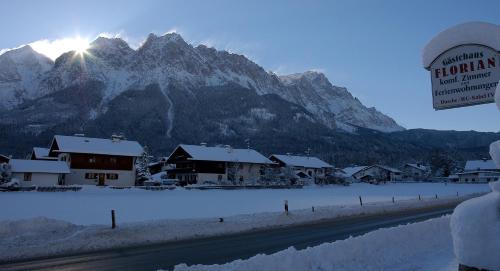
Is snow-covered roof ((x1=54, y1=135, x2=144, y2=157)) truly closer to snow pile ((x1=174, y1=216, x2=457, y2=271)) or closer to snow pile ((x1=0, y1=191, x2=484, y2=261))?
snow pile ((x1=0, y1=191, x2=484, y2=261))

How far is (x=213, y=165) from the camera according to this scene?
94312 mm

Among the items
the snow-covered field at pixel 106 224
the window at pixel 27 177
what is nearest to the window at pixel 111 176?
the window at pixel 27 177

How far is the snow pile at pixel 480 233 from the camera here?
237 inches

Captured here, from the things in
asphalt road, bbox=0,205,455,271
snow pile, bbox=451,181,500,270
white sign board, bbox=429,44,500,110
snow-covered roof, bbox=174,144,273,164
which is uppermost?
snow-covered roof, bbox=174,144,273,164

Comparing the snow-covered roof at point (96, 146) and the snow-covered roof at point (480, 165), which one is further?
the snow-covered roof at point (480, 165)

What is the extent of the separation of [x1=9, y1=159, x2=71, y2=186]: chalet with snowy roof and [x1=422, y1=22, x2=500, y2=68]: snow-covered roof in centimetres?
7217

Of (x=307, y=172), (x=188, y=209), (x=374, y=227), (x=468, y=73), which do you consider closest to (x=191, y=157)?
(x=307, y=172)

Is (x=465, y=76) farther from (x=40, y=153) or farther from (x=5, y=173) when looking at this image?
(x=40, y=153)

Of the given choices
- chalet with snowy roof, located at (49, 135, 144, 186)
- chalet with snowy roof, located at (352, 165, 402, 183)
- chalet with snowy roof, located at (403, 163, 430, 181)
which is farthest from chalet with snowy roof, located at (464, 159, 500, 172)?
chalet with snowy roof, located at (49, 135, 144, 186)

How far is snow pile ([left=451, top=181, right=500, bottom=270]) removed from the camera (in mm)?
6008

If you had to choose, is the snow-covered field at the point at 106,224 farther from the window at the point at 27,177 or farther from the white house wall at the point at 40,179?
the window at the point at 27,177

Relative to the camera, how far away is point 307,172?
4631 inches

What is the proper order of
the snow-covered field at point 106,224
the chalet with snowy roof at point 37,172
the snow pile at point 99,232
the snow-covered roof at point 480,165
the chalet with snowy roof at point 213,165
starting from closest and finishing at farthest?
the snow pile at point 99,232 < the snow-covered field at point 106,224 < the chalet with snowy roof at point 37,172 < the chalet with snowy roof at point 213,165 < the snow-covered roof at point 480,165

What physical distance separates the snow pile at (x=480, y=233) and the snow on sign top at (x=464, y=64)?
8.40 ft
